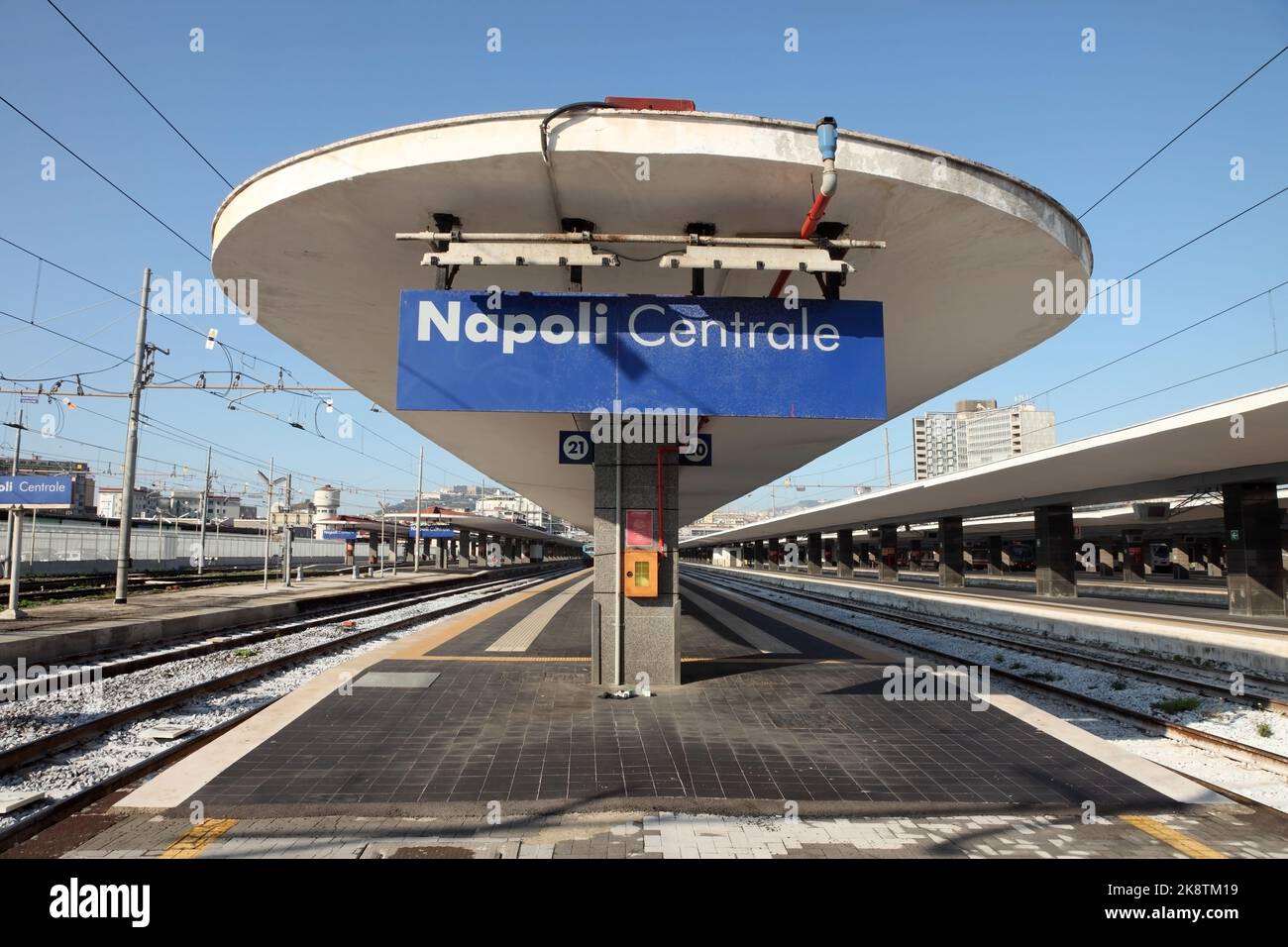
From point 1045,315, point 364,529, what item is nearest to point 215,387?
point 1045,315

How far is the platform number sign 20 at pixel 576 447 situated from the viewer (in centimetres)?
973

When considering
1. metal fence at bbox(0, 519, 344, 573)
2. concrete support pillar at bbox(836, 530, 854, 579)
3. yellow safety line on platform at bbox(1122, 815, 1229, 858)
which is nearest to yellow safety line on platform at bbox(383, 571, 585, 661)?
yellow safety line on platform at bbox(1122, 815, 1229, 858)

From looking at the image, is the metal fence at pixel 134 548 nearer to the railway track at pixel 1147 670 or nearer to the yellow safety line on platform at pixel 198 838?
the yellow safety line on platform at pixel 198 838

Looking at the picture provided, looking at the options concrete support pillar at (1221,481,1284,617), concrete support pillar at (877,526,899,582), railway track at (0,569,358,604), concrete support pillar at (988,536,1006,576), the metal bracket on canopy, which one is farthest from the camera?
concrete support pillar at (988,536,1006,576)

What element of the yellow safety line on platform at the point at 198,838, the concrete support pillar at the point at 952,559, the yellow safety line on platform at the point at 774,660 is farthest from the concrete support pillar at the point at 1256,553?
the yellow safety line on platform at the point at 198,838

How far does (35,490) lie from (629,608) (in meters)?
16.3

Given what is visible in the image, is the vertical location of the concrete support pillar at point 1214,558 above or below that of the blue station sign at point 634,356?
below

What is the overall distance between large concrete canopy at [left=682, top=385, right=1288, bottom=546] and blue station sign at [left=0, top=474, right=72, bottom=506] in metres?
27.2

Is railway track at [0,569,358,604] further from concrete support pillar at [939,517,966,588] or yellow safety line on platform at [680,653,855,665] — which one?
Result: concrete support pillar at [939,517,966,588]

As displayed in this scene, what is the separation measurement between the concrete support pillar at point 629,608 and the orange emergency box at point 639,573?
0.12m

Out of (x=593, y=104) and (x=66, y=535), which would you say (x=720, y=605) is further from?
(x=66, y=535)

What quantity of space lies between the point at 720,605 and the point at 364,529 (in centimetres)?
4247

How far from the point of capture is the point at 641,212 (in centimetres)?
622

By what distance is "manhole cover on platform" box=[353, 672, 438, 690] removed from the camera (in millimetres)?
9031
